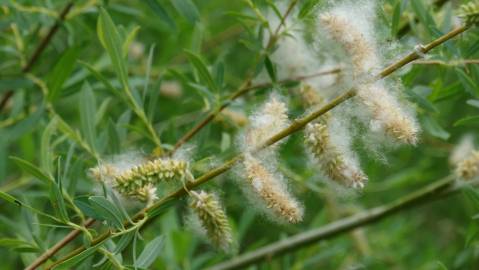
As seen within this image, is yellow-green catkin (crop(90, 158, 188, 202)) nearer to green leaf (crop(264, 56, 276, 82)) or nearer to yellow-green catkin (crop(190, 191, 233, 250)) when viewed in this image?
yellow-green catkin (crop(190, 191, 233, 250))

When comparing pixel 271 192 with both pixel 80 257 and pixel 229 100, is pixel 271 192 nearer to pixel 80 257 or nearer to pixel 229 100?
pixel 80 257

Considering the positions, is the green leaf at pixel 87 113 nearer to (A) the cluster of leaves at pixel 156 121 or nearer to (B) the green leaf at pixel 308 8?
(A) the cluster of leaves at pixel 156 121

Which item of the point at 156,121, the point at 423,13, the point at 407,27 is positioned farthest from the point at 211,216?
the point at 156,121

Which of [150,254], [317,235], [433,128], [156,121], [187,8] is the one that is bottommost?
[317,235]

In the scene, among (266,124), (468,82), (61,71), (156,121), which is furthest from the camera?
(156,121)

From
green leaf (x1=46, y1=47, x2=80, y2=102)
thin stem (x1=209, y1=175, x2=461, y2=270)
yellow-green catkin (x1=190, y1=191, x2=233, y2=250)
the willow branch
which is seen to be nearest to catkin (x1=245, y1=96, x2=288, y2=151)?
the willow branch

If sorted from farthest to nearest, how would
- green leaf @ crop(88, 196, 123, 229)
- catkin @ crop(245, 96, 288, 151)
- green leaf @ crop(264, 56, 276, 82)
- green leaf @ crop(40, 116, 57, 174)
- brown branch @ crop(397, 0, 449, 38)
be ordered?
brown branch @ crop(397, 0, 449, 38), green leaf @ crop(264, 56, 276, 82), green leaf @ crop(40, 116, 57, 174), catkin @ crop(245, 96, 288, 151), green leaf @ crop(88, 196, 123, 229)

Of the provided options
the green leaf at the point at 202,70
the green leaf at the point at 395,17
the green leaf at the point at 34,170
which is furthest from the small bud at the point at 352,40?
the green leaf at the point at 34,170
